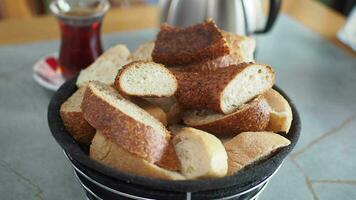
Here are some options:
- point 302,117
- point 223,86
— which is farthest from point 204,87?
point 302,117

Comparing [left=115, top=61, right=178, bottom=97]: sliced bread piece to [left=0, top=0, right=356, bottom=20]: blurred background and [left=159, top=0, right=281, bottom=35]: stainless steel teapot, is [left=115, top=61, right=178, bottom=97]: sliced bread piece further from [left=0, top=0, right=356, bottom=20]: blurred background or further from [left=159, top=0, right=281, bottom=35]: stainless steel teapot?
[left=0, top=0, right=356, bottom=20]: blurred background

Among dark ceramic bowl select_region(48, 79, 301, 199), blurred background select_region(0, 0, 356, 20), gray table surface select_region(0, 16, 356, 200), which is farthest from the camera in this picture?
blurred background select_region(0, 0, 356, 20)

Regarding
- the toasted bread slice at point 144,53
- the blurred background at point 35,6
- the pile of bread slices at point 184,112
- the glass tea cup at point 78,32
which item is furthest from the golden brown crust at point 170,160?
the blurred background at point 35,6

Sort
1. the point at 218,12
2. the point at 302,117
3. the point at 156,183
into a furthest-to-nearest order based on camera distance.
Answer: the point at 218,12 < the point at 302,117 < the point at 156,183

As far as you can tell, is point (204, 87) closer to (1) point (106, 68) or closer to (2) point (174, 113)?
(2) point (174, 113)

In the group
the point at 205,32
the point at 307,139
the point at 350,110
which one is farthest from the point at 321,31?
the point at 205,32

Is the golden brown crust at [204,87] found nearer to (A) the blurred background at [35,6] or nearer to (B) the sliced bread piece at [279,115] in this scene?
(B) the sliced bread piece at [279,115]

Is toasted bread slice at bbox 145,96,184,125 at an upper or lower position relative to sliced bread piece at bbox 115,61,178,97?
lower

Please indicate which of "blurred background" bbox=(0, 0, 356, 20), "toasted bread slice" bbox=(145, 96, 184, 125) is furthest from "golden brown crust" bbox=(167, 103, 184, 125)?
"blurred background" bbox=(0, 0, 356, 20)
